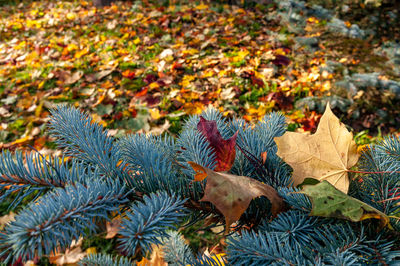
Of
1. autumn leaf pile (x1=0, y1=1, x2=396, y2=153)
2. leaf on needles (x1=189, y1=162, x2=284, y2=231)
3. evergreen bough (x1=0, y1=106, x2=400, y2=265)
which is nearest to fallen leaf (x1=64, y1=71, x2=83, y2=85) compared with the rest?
autumn leaf pile (x1=0, y1=1, x2=396, y2=153)

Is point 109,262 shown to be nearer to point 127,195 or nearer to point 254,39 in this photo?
point 127,195

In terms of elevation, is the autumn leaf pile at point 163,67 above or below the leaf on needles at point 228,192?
below

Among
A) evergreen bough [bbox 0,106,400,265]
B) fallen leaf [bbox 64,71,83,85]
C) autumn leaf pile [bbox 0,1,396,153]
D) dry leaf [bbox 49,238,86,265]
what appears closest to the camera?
evergreen bough [bbox 0,106,400,265]

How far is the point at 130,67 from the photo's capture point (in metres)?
3.30

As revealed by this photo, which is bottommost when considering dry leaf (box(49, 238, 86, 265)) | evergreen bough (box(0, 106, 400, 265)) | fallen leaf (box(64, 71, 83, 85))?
dry leaf (box(49, 238, 86, 265))

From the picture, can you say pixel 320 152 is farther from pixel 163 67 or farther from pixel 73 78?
pixel 73 78

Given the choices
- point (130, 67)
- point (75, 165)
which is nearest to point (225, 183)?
point (75, 165)

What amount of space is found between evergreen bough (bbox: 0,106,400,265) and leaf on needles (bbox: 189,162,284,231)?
54mm

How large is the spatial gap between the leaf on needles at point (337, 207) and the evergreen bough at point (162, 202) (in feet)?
0.17

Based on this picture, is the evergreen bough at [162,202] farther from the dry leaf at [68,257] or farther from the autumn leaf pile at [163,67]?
the autumn leaf pile at [163,67]

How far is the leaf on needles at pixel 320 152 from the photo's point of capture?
65 centimetres

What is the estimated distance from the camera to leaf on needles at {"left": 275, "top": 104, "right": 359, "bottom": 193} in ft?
2.12

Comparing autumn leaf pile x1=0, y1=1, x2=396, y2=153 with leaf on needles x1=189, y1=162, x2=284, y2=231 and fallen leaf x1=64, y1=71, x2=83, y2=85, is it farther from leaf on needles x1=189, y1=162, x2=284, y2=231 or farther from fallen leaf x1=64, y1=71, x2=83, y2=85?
leaf on needles x1=189, y1=162, x2=284, y2=231

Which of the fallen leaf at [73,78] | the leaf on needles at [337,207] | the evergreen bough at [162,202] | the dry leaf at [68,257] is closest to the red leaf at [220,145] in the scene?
the evergreen bough at [162,202]
